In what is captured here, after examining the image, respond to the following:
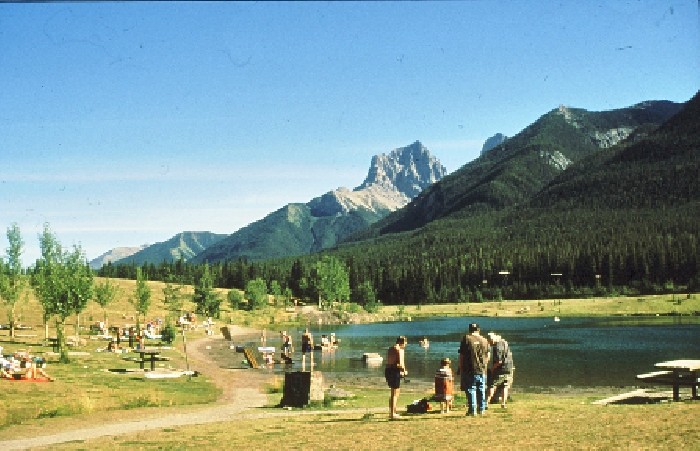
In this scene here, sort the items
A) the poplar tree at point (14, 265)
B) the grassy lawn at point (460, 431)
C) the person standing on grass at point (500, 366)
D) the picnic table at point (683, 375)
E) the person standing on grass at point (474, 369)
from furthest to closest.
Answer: the poplar tree at point (14, 265)
the person standing on grass at point (500, 366)
the picnic table at point (683, 375)
the person standing on grass at point (474, 369)
the grassy lawn at point (460, 431)

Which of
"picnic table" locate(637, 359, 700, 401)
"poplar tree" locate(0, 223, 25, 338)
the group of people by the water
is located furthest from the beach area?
"poplar tree" locate(0, 223, 25, 338)

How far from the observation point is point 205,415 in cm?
2302

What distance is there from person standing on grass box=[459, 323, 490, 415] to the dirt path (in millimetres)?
8059

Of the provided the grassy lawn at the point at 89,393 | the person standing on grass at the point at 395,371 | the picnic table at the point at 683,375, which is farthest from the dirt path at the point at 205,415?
the picnic table at the point at 683,375

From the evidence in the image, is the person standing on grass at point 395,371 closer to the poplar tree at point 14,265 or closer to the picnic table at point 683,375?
the picnic table at point 683,375

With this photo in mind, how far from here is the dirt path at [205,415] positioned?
1841 cm

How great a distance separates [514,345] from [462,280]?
128516mm

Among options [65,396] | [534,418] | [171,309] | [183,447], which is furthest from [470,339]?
[171,309]

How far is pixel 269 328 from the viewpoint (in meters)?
116

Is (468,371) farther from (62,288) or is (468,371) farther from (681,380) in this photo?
(62,288)

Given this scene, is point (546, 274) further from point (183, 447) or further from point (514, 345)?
point (183, 447)

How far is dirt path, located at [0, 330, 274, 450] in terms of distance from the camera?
18406 millimetres

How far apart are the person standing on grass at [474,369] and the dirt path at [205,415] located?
8059mm

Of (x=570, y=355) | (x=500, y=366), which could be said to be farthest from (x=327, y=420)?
(x=570, y=355)
